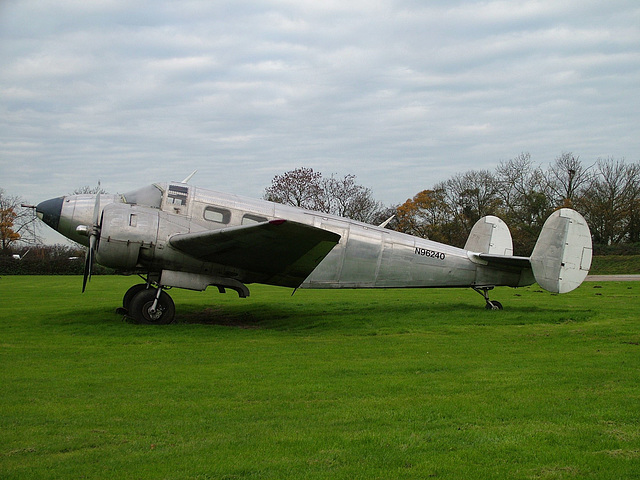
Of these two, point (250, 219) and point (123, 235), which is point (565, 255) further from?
point (123, 235)

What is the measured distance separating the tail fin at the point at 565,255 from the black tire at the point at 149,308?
963 centimetres

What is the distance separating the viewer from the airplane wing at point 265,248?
10664 millimetres

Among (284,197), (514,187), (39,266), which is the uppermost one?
(514,187)

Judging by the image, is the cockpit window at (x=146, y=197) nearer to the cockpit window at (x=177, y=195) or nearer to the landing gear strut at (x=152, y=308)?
the cockpit window at (x=177, y=195)

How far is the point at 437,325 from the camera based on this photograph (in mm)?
12328

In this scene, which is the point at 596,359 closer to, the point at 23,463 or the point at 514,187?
the point at 23,463

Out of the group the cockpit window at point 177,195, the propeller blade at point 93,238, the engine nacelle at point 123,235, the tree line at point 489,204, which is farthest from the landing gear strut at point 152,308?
the tree line at point 489,204

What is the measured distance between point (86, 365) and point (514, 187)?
56.0 metres

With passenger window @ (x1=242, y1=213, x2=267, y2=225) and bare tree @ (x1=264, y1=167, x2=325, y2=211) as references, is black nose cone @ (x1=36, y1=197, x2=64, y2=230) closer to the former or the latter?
passenger window @ (x1=242, y1=213, x2=267, y2=225)

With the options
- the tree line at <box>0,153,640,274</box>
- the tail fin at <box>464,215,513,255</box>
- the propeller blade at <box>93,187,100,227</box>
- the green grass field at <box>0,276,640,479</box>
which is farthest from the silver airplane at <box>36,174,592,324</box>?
the tree line at <box>0,153,640,274</box>

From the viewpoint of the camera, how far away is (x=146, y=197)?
12508mm

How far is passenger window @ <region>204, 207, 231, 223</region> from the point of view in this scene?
41.6ft

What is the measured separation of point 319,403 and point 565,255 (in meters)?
10.7

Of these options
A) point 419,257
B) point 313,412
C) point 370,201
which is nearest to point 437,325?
point 419,257
